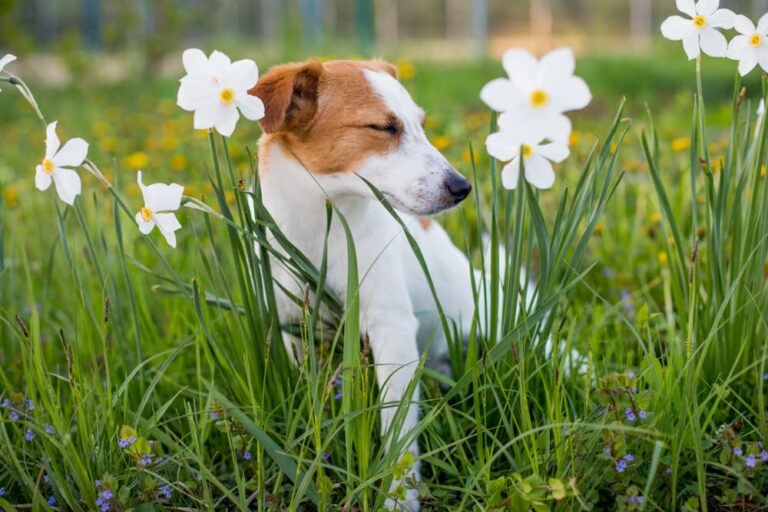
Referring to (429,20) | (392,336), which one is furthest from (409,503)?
(429,20)

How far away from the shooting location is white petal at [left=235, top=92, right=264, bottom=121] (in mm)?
1619

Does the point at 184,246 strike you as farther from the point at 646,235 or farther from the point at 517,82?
the point at 517,82

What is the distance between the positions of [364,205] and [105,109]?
601cm

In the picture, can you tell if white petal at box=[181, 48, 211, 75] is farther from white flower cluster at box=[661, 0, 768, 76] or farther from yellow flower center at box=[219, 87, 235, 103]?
white flower cluster at box=[661, 0, 768, 76]

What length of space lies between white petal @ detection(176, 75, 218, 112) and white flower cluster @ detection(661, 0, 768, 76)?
0.92m

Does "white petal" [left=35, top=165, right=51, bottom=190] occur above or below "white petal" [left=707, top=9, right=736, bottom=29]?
below

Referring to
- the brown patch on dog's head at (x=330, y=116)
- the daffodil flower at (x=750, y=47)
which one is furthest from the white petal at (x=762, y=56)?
the brown patch on dog's head at (x=330, y=116)

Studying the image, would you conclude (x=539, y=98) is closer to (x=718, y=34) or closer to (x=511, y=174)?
(x=511, y=174)

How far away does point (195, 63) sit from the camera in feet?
5.25

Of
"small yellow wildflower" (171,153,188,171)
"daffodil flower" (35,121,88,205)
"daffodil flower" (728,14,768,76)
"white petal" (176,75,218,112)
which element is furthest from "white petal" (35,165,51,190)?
"small yellow wildflower" (171,153,188,171)

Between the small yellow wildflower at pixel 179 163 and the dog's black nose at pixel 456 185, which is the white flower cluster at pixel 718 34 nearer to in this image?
the dog's black nose at pixel 456 185

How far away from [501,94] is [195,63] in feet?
2.04

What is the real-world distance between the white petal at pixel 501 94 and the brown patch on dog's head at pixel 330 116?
780 mm

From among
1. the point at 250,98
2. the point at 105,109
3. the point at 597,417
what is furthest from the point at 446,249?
the point at 105,109
